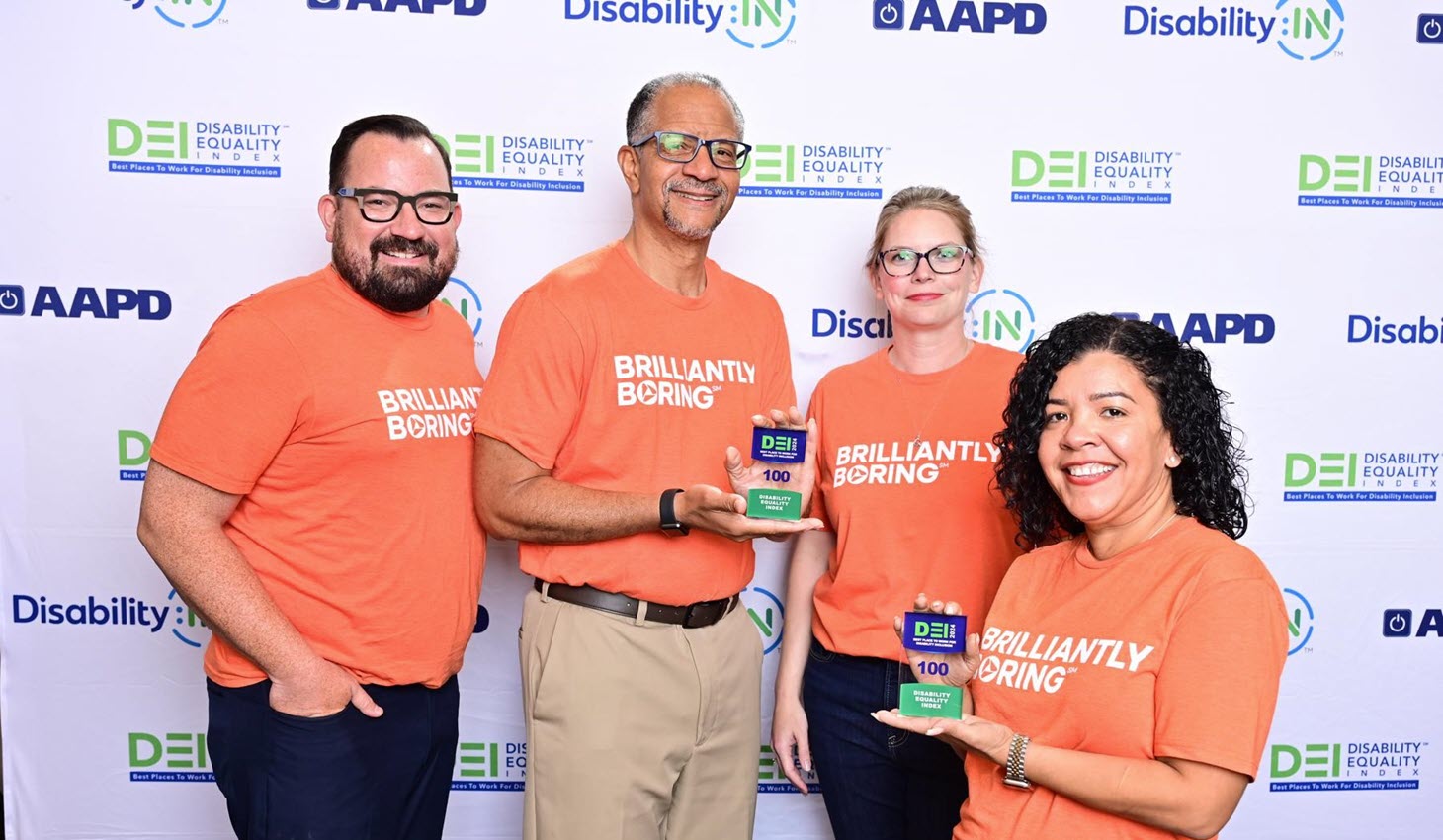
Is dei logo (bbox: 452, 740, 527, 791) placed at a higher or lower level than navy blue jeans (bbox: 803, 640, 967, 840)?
lower

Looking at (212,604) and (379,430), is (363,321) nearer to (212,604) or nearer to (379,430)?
(379,430)

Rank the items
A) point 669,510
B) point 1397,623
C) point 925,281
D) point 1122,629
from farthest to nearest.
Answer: point 1397,623 → point 925,281 → point 669,510 → point 1122,629

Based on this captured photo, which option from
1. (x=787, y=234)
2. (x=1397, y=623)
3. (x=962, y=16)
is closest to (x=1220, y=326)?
(x=1397, y=623)

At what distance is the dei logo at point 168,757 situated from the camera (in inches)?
108

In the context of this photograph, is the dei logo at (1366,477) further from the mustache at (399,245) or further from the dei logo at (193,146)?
the dei logo at (193,146)

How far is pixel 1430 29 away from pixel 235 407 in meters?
3.24

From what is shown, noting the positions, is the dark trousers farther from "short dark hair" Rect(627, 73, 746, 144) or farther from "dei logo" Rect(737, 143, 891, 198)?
"dei logo" Rect(737, 143, 891, 198)

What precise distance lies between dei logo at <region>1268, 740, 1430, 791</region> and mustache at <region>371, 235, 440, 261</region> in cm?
279

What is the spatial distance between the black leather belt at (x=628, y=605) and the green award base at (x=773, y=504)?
276 mm

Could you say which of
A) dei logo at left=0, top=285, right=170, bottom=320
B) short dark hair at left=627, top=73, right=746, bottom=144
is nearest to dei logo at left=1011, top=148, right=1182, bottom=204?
short dark hair at left=627, top=73, right=746, bottom=144

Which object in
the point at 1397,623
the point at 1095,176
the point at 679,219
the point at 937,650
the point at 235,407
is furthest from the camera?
the point at 1397,623

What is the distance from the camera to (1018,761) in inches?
55.7

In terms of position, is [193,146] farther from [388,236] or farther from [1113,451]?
[1113,451]

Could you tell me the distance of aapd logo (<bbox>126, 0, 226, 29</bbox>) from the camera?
2588 millimetres
